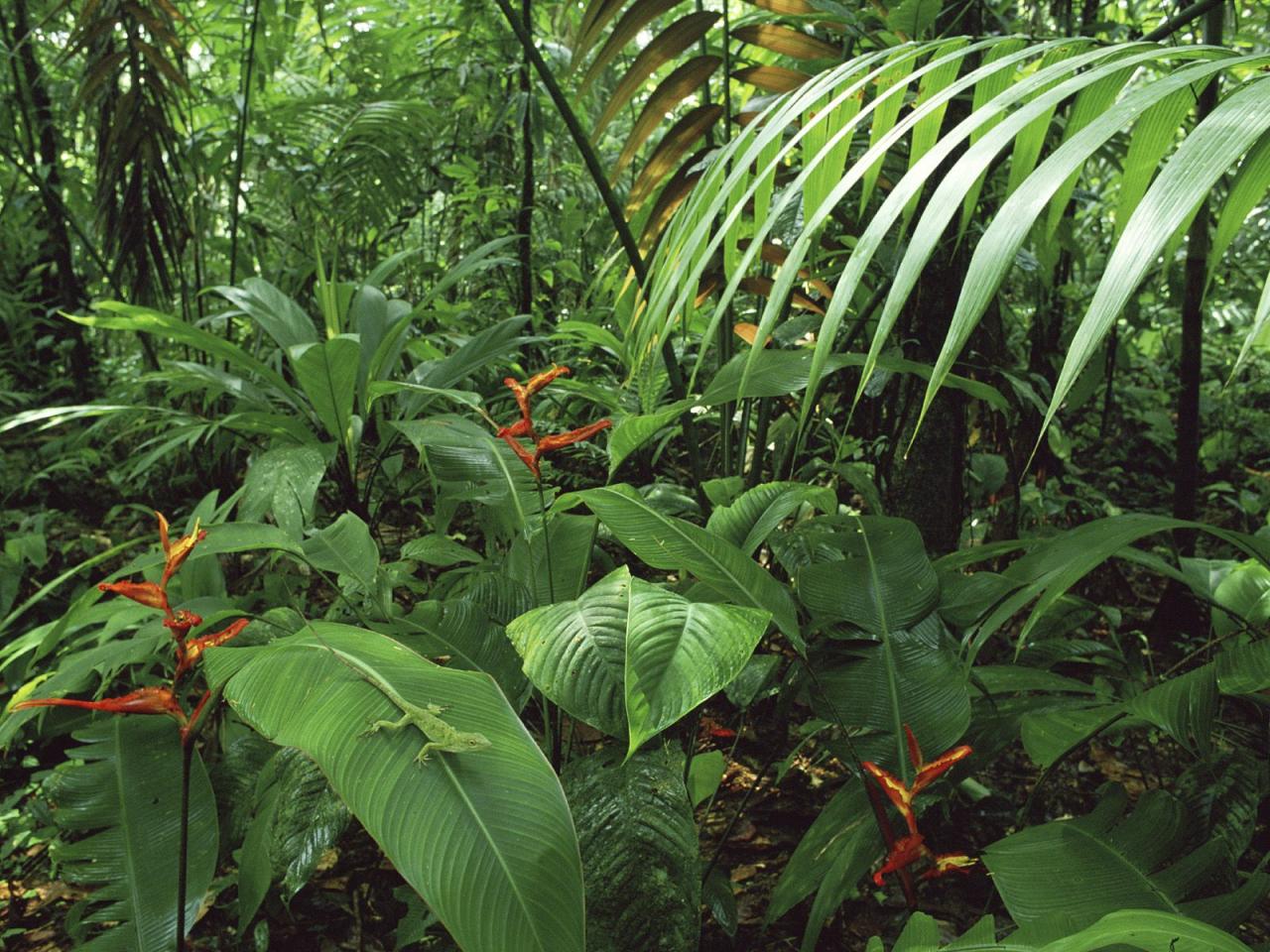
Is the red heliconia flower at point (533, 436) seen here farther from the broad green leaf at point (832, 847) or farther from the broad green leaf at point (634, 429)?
the broad green leaf at point (832, 847)

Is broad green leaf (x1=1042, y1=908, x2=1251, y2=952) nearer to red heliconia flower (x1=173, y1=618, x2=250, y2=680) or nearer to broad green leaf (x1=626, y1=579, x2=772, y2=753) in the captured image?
broad green leaf (x1=626, y1=579, x2=772, y2=753)

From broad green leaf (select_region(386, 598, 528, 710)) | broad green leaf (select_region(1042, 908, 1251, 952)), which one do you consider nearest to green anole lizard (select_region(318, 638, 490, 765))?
broad green leaf (select_region(386, 598, 528, 710))

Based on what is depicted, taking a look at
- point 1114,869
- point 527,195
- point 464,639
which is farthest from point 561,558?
point 527,195

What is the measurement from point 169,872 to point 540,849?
524 mm

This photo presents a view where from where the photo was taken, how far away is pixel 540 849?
0.56m

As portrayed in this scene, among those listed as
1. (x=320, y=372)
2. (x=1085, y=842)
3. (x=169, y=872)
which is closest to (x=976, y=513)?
(x=1085, y=842)

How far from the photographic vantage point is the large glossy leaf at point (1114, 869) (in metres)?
0.70

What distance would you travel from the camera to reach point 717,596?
94 centimetres

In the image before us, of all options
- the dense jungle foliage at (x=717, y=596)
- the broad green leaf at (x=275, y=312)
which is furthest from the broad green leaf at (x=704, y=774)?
the broad green leaf at (x=275, y=312)

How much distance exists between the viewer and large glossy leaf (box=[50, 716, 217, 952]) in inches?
33.0

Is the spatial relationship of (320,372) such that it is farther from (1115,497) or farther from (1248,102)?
(1115,497)

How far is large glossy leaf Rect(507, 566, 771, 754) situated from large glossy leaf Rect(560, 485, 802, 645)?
113 mm

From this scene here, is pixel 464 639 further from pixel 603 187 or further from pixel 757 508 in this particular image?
pixel 603 187

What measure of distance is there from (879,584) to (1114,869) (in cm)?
35
